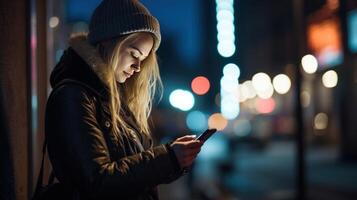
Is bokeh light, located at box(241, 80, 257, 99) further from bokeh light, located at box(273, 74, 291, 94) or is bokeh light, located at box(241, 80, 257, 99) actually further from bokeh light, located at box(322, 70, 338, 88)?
bokeh light, located at box(322, 70, 338, 88)

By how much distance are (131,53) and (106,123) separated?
1.11ft

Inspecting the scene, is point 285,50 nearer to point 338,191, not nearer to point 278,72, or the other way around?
point 278,72

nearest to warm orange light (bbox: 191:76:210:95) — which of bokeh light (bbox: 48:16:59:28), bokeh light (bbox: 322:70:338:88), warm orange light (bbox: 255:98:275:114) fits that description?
warm orange light (bbox: 255:98:275:114)

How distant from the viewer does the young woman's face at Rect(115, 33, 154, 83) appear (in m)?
1.93

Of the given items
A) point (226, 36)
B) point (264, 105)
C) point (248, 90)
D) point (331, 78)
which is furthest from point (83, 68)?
point (264, 105)

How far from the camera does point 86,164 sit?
163 centimetres

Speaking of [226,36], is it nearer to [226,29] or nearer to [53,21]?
[226,29]

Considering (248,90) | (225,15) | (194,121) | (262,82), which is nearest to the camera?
(194,121)

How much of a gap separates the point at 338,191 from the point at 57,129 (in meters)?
10.8

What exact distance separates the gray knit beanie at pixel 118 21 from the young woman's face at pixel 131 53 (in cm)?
5

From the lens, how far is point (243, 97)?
108ft

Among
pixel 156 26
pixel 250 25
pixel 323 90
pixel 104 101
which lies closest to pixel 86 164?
pixel 104 101

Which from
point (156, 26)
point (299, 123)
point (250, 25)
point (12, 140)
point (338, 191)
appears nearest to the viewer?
point (156, 26)

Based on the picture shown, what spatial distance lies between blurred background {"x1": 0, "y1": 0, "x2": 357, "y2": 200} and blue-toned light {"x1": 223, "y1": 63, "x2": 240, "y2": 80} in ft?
0.40
